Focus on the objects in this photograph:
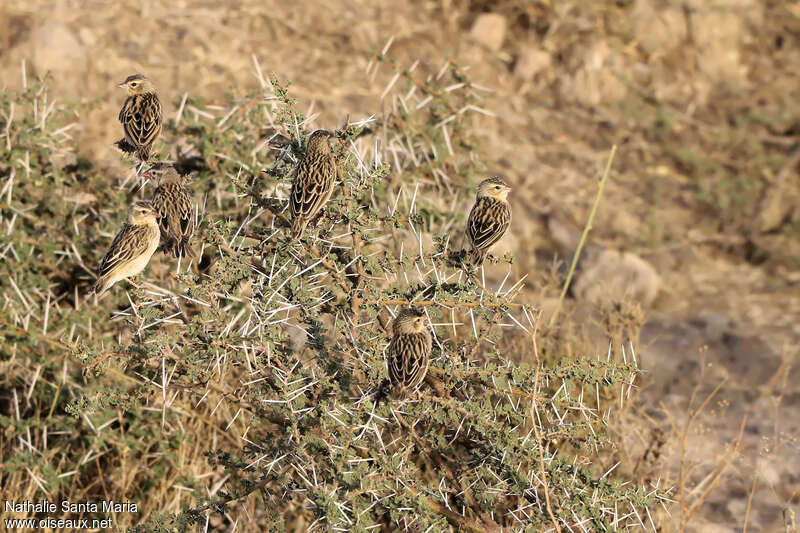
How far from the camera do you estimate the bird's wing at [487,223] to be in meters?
3.91

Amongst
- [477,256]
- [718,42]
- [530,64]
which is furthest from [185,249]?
[718,42]

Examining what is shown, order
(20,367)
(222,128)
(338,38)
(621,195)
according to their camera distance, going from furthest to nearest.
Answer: (338,38) < (621,195) < (222,128) < (20,367)

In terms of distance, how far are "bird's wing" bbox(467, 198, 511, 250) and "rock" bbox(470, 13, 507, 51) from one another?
21.5 ft

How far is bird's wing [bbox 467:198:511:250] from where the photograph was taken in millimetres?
3906

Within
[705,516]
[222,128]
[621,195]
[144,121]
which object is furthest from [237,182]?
[621,195]

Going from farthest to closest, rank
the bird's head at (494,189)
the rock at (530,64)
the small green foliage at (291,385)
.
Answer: the rock at (530,64) < the bird's head at (494,189) < the small green foliage at (291,385)

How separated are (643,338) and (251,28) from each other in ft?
17.7

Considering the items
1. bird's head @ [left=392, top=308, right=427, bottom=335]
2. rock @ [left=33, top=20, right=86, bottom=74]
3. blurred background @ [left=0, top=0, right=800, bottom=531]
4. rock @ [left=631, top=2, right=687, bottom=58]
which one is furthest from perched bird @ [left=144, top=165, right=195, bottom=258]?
rock @ [left=631, top=2, right=687, bottom=58]

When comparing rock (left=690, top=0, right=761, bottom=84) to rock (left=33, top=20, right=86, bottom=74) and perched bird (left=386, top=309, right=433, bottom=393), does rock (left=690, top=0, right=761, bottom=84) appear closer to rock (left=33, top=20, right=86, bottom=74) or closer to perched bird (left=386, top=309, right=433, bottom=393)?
rock (left=33, top=20, right=86, bottom=74)

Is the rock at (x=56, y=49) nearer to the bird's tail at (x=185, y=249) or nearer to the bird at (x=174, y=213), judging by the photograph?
the bird at (x=174, y=213)

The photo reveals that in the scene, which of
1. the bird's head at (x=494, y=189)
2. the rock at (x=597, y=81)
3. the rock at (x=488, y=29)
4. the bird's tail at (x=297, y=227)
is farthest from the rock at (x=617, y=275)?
the bird's tail at (x=297, y=227)

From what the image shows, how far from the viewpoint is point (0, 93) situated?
530 centimetres

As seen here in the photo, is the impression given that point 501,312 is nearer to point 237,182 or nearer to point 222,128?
point 237,182

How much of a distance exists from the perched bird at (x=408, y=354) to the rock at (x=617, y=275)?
4101mm
